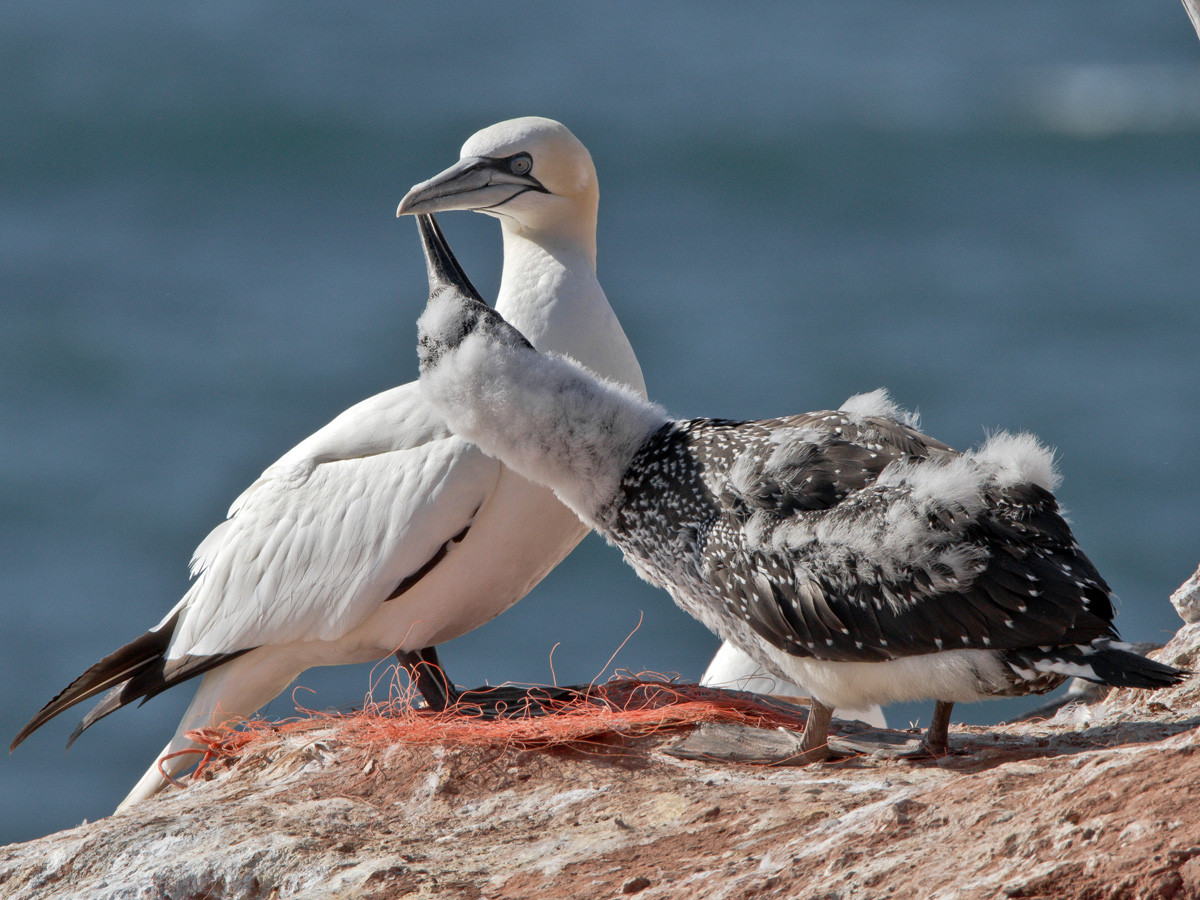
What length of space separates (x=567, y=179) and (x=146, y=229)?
24.3 metres

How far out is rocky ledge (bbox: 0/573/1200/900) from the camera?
3619 mm

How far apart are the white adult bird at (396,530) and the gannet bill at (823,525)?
3.26ft

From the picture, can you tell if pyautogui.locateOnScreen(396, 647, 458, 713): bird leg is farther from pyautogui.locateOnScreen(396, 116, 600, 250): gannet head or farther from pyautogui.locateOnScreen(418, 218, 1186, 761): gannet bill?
pyautogui.locateOnScreen(396, 116, 600, 250): gannet head

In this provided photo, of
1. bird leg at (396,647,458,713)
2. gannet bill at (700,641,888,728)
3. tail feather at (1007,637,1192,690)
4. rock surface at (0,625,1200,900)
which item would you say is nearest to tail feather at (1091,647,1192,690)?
tail feather at (1007,637,1192,690)

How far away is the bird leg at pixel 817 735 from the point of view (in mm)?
5180

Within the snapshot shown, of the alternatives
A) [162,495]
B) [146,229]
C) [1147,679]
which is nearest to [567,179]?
[1147,679]

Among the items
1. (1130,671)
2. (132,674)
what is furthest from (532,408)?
(132,674)

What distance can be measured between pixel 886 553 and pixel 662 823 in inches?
42.4

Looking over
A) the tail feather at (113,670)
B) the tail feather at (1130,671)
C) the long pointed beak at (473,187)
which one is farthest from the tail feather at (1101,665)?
the tail feather at (113,670)

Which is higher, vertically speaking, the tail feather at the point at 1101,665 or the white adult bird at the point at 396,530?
the white adult bird at the point at 396,530

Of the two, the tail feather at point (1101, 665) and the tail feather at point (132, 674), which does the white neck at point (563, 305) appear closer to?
the tail feather at point (132, 674)

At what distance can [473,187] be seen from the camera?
6992mm

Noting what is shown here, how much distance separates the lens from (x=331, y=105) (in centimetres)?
3170

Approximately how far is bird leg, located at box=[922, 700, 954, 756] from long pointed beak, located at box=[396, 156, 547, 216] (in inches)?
125
